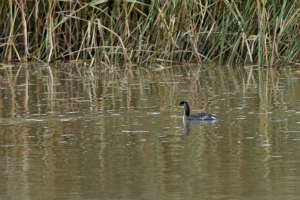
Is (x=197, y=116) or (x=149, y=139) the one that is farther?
(x=197, y=116)

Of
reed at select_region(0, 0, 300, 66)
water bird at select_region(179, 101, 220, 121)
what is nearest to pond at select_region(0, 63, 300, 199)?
water bird at select_region(179, 101, 220, 121)

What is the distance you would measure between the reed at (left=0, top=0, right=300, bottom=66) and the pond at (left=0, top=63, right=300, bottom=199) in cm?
125

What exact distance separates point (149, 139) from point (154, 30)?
8271 millimetres

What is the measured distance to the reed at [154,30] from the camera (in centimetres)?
1543

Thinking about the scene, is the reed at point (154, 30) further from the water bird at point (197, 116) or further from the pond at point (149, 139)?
the water bird at point (197, 116)

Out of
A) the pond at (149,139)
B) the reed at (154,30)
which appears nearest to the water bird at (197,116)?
the pond at (149,139)

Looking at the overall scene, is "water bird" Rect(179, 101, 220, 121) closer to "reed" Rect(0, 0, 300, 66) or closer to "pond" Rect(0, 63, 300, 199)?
"pond" Rect(0, 63, 300, 199)

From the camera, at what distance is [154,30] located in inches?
638

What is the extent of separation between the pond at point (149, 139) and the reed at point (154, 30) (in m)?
1.25

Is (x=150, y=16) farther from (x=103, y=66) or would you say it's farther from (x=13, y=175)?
(x=13, y=175)

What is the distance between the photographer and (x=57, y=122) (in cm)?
950

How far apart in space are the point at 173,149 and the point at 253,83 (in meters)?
6.11

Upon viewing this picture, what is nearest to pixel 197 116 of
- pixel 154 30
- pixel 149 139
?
pixel 149 139

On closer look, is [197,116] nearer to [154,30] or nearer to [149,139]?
[149,139]
